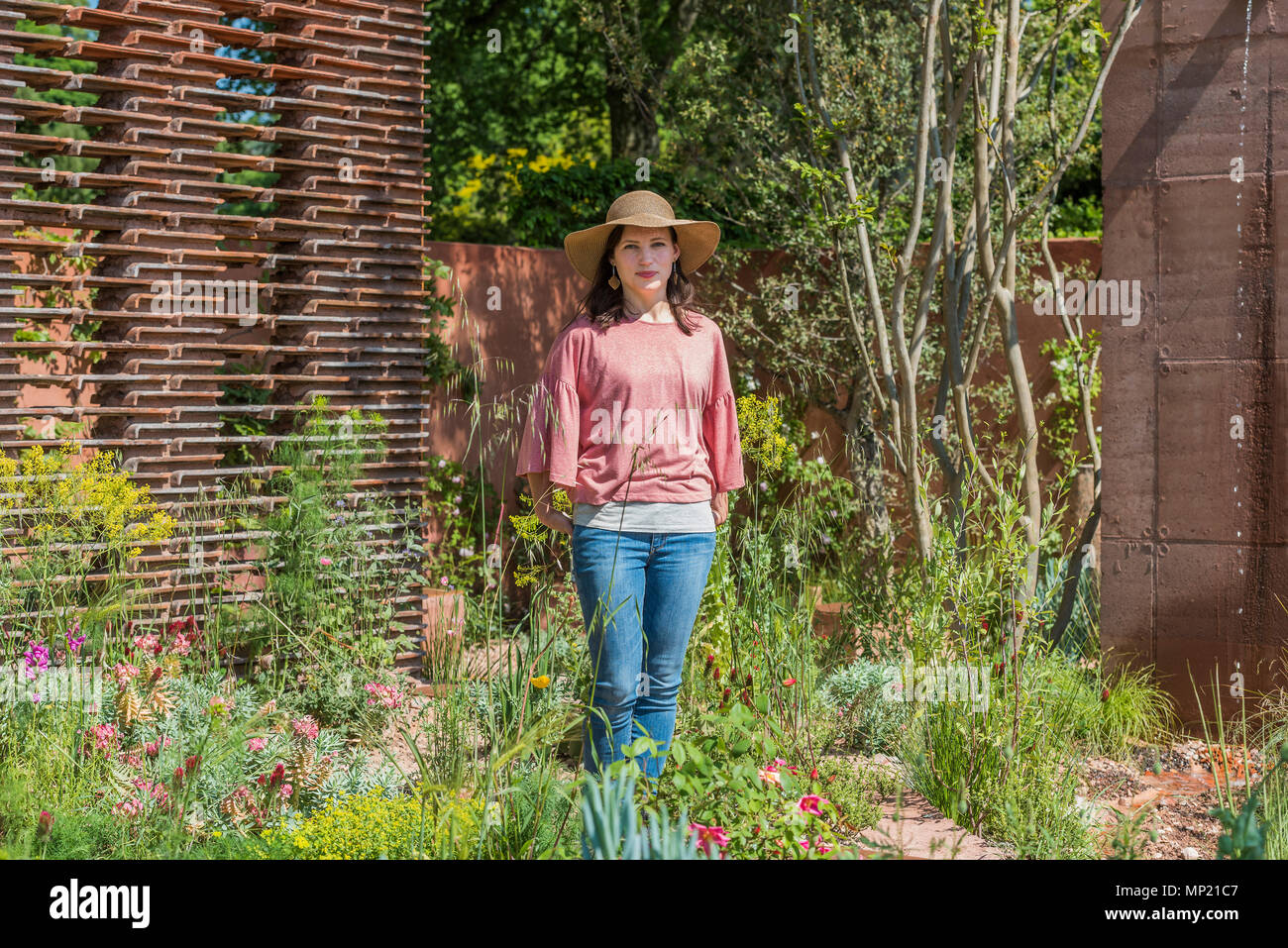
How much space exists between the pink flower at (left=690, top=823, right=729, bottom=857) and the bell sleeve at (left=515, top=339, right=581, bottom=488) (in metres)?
0.94

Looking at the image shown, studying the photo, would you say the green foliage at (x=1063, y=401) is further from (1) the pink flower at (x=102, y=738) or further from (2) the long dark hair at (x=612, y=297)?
(1) the pink flower at (x=102, y=738)

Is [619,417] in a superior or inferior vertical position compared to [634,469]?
superior

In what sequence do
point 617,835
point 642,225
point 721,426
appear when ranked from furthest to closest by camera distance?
point 721,426, point 642,225, point 617,835

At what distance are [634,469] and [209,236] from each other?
104 inches

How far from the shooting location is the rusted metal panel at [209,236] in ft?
14.0

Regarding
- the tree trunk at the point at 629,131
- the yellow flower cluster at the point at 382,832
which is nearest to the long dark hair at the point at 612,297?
the yellow flower cluster at the point at 382,832

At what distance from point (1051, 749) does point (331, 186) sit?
363 centimetres

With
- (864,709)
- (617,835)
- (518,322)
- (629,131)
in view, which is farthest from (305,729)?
(629,131)

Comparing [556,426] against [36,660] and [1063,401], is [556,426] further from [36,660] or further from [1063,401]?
[1063,401]

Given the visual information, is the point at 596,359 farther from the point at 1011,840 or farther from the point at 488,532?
the point at 488,532

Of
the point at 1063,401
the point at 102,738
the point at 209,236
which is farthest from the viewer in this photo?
the point at 1063,401

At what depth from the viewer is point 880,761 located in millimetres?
3559

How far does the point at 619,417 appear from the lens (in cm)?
288
